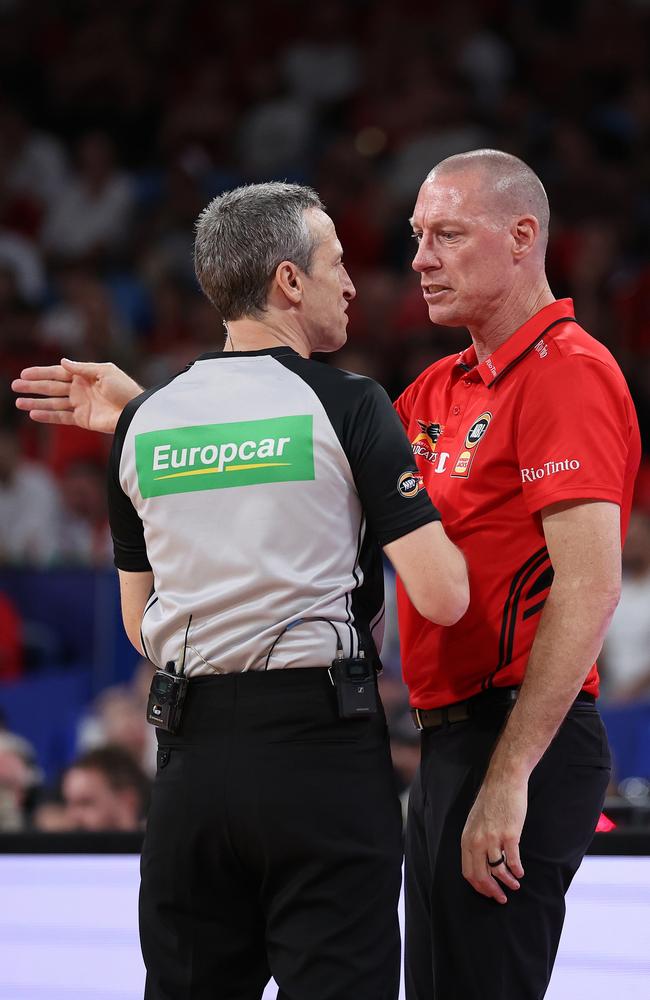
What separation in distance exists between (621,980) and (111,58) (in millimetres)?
9266

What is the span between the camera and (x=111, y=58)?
10.3 m

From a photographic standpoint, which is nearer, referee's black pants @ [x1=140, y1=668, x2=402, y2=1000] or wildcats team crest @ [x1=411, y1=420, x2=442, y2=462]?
referee's black pants @ [x1=140, y1=668, x2=402, y2=1000]

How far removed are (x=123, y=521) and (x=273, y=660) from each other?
→ 366 mm

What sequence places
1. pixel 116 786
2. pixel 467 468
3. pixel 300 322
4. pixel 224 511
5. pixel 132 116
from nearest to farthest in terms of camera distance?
pixel 224 511, pixel 300 322, pixel 467 468, pixel 116 786, pixel 132 116

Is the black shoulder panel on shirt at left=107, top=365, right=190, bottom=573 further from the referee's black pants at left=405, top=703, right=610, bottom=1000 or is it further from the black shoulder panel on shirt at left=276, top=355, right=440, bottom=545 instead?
the referee's black pants at left=405, top=703, right=610, bottom=1000

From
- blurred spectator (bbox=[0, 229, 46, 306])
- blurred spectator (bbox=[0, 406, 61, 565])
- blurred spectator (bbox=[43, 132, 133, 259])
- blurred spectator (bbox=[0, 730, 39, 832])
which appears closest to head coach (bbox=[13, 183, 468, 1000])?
blurred spectator (bbox=[0, 730, 39, 832])

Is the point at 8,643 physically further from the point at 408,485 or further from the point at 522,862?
the point at 408,485

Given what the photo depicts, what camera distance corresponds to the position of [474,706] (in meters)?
2.16

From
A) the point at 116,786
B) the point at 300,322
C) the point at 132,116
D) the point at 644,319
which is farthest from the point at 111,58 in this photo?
the point at 300,322

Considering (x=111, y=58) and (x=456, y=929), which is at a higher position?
(x=111, y=58)

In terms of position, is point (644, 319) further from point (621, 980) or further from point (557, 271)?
point (621, 980)

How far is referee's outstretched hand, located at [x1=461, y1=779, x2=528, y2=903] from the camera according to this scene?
6.57ft

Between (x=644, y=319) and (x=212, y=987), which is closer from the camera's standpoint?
(x=212, y=987)

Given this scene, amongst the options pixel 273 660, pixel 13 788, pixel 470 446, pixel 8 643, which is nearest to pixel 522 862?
pixel 273 660
